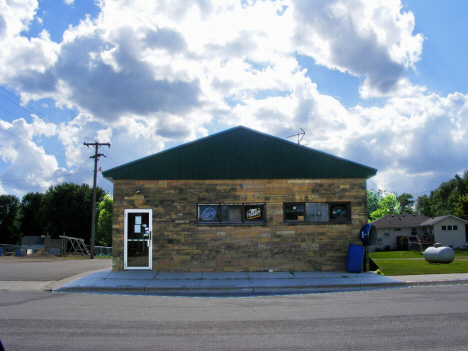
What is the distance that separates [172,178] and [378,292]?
8.24 m

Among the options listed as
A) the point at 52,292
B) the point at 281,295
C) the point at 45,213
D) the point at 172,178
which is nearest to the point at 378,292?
the point at 281,295

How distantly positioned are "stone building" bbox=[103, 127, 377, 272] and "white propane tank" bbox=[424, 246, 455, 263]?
6.52 metres

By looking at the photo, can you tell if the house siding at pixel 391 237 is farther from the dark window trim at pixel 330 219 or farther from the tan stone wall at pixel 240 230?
the tan stone wall at pixel 240 230

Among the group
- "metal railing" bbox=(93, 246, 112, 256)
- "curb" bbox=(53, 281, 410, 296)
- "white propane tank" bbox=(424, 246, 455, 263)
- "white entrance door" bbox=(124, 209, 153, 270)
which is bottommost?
"metal railing" bbox=(93, 246, 112, 256)

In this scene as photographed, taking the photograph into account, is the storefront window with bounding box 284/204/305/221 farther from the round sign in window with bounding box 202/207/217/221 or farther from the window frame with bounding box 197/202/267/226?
the round sign in window with bounding box 202/207/217/221

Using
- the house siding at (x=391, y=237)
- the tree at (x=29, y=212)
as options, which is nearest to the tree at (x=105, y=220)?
the tree at (x=29, y=212)

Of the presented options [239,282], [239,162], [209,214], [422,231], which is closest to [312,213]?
[239,162]

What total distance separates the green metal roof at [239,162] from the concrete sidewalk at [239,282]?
3679 mm

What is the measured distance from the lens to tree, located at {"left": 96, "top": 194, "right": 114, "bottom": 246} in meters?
69.9

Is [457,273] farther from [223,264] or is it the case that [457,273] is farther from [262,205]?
[223,264]

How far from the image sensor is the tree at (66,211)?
57375mm

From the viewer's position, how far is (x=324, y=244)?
599 inches

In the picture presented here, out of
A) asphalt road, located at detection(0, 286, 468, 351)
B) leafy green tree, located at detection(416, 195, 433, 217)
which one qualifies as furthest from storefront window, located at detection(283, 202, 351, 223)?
leafy green tree, located at detection(416, 195, 433, 217)

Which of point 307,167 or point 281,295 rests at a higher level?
point 307,167
